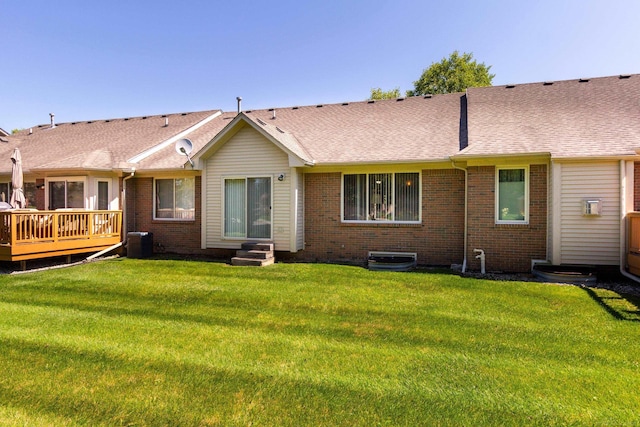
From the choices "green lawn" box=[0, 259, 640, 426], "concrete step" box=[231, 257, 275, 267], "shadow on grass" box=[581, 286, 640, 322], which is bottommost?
"green lawn" box=[0, 259, 640, 426]

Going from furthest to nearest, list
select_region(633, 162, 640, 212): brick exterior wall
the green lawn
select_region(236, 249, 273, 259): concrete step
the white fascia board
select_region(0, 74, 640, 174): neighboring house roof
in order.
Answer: the white fascia board < select_region(236, 249, 273, 259): concrete step < select_region(0, 74, 640, 174): neighboring house roof < select_region(633, 162, 640, 212): brick exterior wall < the green lawn

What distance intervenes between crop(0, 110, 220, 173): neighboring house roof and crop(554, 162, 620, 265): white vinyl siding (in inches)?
465

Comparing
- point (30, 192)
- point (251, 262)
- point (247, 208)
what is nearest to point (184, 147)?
point (247, 208)

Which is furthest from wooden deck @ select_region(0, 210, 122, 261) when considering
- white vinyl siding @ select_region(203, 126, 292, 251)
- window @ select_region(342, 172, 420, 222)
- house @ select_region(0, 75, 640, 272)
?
window @ select_region(342, 172, 420, 222)

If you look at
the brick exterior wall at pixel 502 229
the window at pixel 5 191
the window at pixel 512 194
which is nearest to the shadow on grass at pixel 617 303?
the brick exterior wall at pixel 502 229

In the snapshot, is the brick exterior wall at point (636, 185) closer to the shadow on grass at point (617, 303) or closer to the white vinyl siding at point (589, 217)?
the white vinyl siding at point (589, 217)

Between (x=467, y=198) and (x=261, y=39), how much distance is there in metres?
13.5

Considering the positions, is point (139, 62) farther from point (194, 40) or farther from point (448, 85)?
point (448, 85)

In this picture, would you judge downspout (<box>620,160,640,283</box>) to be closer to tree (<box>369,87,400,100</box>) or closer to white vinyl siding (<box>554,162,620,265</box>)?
white vinyl siding (<box>554,162,620,265</box>)

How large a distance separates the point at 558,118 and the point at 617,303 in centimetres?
658

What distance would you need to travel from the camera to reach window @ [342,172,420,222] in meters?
10.8

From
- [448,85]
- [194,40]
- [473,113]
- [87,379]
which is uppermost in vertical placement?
[448,85]

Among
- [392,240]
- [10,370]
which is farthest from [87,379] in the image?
[392,240]

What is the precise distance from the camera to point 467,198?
9.80 metres
